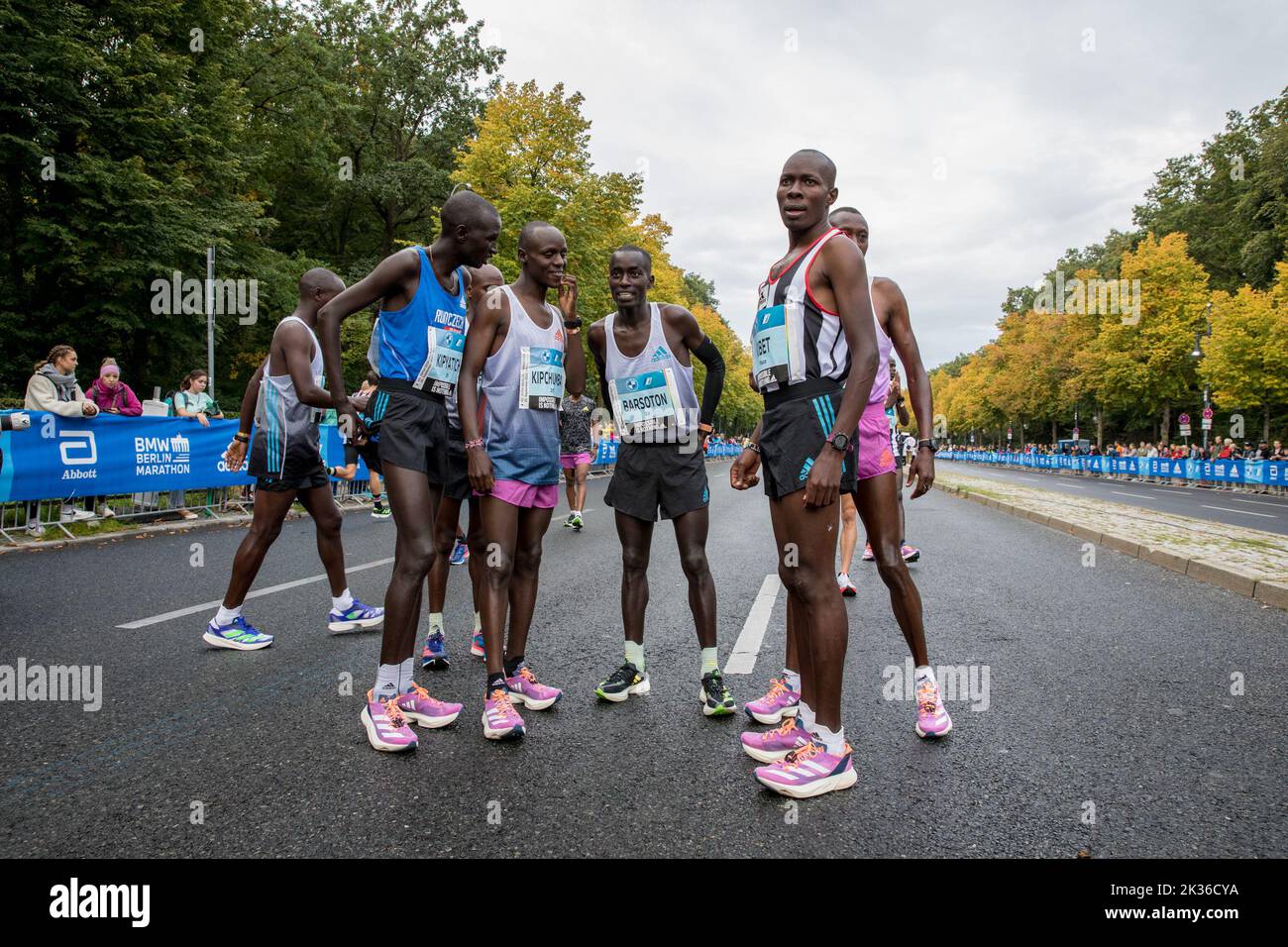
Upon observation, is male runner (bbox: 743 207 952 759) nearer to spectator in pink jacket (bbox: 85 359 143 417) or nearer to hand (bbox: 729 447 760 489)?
hand (bbox: 729 447 760 489)

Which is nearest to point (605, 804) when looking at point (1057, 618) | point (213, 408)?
point (1057, 618)

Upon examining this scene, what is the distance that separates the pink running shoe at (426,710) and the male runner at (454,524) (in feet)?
1.55

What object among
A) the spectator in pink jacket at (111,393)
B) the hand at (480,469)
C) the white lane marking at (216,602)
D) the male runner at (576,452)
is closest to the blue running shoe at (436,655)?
the hand at (480,469)

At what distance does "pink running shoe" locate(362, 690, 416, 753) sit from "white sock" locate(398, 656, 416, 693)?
0.27 ft

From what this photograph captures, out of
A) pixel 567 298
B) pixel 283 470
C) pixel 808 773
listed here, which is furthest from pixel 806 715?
pixel 283 470

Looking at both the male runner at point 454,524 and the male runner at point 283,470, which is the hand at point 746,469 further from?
the male runner at point 283,470

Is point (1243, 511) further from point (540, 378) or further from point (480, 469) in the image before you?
point (480, 469)

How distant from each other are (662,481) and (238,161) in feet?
81.0

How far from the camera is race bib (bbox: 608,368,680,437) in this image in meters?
Answer: 3.94

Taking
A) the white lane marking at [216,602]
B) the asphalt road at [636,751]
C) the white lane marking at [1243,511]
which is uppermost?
the white lane marking at [216,602]

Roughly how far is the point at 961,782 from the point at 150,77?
25.4 metres

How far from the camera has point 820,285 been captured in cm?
300

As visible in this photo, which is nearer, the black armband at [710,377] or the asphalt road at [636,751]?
the asphalt road at [636,751]

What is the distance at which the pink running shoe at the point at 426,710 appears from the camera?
348 cm
